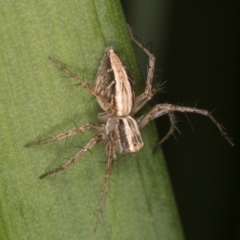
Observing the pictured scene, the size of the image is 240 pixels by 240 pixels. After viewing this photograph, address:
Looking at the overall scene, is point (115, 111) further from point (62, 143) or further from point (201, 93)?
point (201, 93)

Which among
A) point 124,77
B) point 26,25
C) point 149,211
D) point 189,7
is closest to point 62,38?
point 26,25

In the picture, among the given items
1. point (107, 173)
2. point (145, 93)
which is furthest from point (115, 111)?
point (107, 173)

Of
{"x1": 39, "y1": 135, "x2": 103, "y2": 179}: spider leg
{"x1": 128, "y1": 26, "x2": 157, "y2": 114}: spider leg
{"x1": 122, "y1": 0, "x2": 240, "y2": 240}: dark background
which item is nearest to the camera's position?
{"x1": 39, "y1": 135, "x2": 103, "y2": 179}: spider leg

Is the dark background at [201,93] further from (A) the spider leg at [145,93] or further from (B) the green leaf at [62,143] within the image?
(B) the green leaf at [62,143]

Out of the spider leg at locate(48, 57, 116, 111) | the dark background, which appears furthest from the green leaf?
the dark background

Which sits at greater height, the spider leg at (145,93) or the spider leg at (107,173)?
the spider leg at (145,93)

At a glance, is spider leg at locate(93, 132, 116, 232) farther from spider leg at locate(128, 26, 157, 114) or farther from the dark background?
the dark background

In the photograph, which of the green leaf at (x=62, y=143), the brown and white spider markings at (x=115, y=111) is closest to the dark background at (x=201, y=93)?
the brown and white spider markings at (x=115, y=111)
